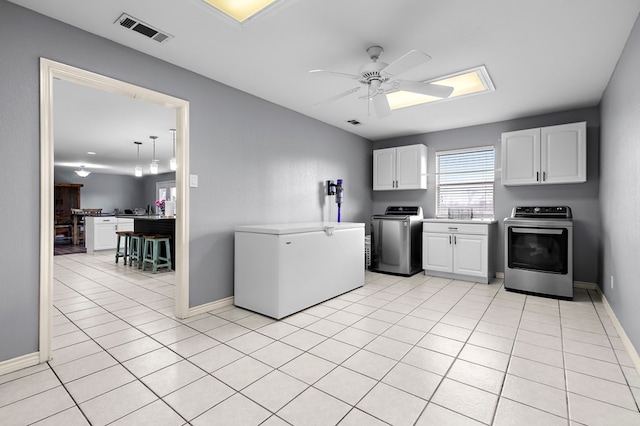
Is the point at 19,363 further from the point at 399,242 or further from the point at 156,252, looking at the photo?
the point at 399,242

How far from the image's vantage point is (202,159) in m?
3.13

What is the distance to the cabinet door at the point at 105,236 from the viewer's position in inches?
297

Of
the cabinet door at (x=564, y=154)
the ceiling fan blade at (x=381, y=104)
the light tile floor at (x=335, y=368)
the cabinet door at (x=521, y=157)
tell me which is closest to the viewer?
the light tile floor at (x=335, y=368)

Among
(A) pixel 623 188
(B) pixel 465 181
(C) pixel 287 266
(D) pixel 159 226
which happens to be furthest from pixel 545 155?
(D) pixel 159 226

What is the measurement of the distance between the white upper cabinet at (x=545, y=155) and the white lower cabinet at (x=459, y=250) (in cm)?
80

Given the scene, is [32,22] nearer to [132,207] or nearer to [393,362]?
[393,362]

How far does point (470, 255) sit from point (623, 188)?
207 cm

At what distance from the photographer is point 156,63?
2.78 meters

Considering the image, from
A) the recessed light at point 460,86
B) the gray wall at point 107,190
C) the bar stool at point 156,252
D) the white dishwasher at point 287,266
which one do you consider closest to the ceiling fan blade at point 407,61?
the recessed light at point 460,86

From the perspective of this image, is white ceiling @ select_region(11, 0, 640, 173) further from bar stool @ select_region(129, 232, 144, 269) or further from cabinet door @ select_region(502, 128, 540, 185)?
bar stool @ select_region(129, 232, 144, 269)

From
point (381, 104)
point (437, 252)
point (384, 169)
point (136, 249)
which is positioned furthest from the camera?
point (136, 249)

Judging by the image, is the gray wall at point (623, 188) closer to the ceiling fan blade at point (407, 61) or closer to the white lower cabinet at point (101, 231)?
the ceiling fan blade at point (407, 61)

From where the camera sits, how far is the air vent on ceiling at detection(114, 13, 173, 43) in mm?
2189

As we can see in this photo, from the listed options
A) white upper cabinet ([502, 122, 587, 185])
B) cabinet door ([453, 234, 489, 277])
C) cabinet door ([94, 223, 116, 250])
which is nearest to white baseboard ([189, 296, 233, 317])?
cabinet door ([453, 234, 489, 277])
